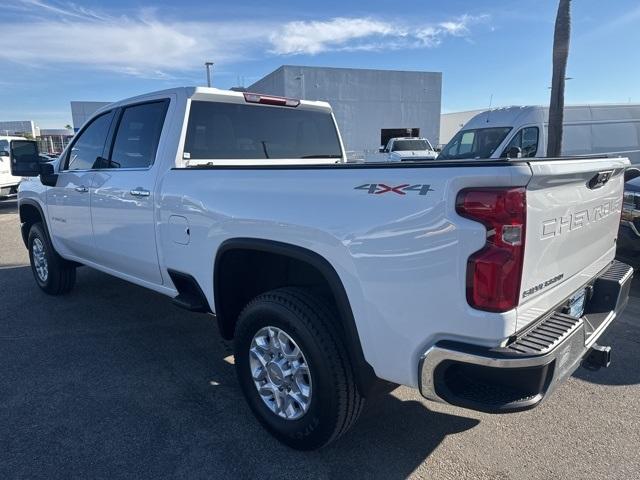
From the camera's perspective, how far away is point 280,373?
2670 mm

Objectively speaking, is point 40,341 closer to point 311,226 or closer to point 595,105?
point 311,226

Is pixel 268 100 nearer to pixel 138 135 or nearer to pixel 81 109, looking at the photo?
pixel 138 135

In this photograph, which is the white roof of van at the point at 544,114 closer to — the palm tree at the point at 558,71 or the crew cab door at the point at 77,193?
the palm tree at the point at 558,71

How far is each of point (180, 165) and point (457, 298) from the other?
7.60 ft

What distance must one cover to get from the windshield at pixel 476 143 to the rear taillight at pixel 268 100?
7871 mm

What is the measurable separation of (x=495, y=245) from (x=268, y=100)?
9.41 ft

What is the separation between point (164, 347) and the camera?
4117 millimetres

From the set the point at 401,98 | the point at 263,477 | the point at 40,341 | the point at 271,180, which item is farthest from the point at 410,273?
the point at 401,98

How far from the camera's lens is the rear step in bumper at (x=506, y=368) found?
1.87 metres

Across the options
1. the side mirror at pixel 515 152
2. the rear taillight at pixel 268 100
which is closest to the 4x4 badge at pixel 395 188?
the rear taillight at pixel 268 100

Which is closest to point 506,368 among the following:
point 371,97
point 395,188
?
point 395,188

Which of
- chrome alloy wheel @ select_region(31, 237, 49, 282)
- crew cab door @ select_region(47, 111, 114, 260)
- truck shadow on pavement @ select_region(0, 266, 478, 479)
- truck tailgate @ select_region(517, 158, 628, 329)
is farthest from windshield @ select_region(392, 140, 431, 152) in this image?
truck tailgate @ select_region(517, 158, 628, 329)

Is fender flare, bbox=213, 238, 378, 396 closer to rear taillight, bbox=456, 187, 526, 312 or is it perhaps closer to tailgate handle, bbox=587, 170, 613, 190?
rear taillight, bbox=456, 187, 526, 312

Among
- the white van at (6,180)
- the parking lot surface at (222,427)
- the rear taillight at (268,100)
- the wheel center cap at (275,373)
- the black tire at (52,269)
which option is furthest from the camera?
the white van at (6,180)
